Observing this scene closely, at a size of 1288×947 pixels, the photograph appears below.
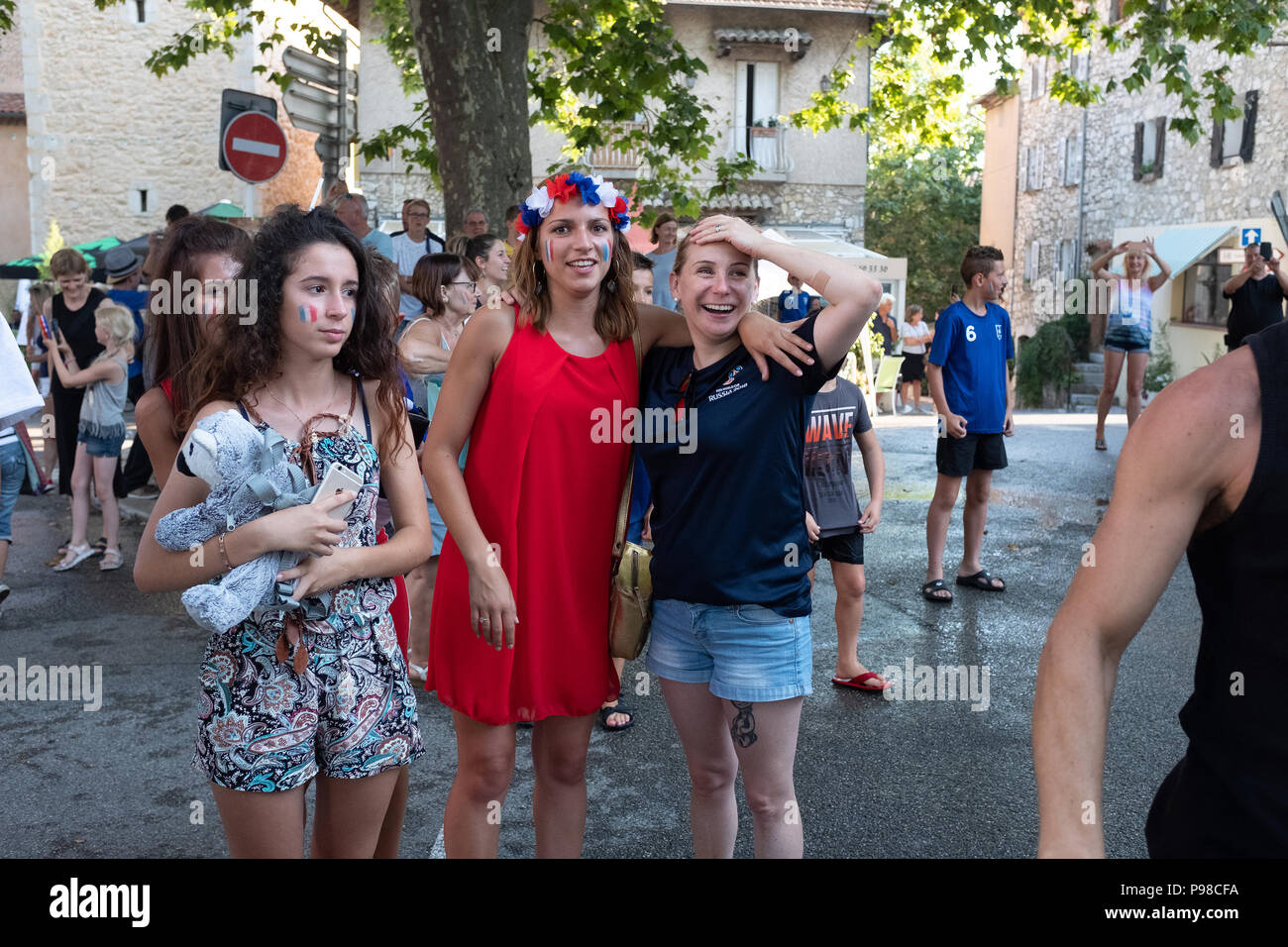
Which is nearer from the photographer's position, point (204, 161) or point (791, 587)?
point (791, 587)

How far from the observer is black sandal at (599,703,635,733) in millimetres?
5031

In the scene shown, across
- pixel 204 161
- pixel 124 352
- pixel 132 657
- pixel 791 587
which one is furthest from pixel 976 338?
pixel 204 161

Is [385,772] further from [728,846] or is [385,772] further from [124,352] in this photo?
[124,352]

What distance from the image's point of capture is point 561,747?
3.06m

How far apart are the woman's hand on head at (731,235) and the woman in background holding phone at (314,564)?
30.8 inches

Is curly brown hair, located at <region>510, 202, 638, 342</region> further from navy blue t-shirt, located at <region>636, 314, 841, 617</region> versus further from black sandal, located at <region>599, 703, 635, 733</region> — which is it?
black sandal, located at <region>599, 703, 635, 733</region>

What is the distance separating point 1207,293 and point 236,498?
24503 mm

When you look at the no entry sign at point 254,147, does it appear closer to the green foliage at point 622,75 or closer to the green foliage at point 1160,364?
the green foliage at point 622,75

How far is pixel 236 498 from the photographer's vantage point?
2326 mm

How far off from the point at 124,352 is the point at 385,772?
6435 mm

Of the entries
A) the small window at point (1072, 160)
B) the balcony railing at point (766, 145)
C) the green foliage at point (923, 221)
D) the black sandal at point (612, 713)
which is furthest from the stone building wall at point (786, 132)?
the black sandal at point (612, 713)

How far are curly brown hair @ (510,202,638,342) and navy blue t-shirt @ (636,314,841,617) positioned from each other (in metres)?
0.26

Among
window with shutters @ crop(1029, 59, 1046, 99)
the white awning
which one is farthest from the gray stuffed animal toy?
window with shutters @ crop(1029, 59, 1046, 99)
